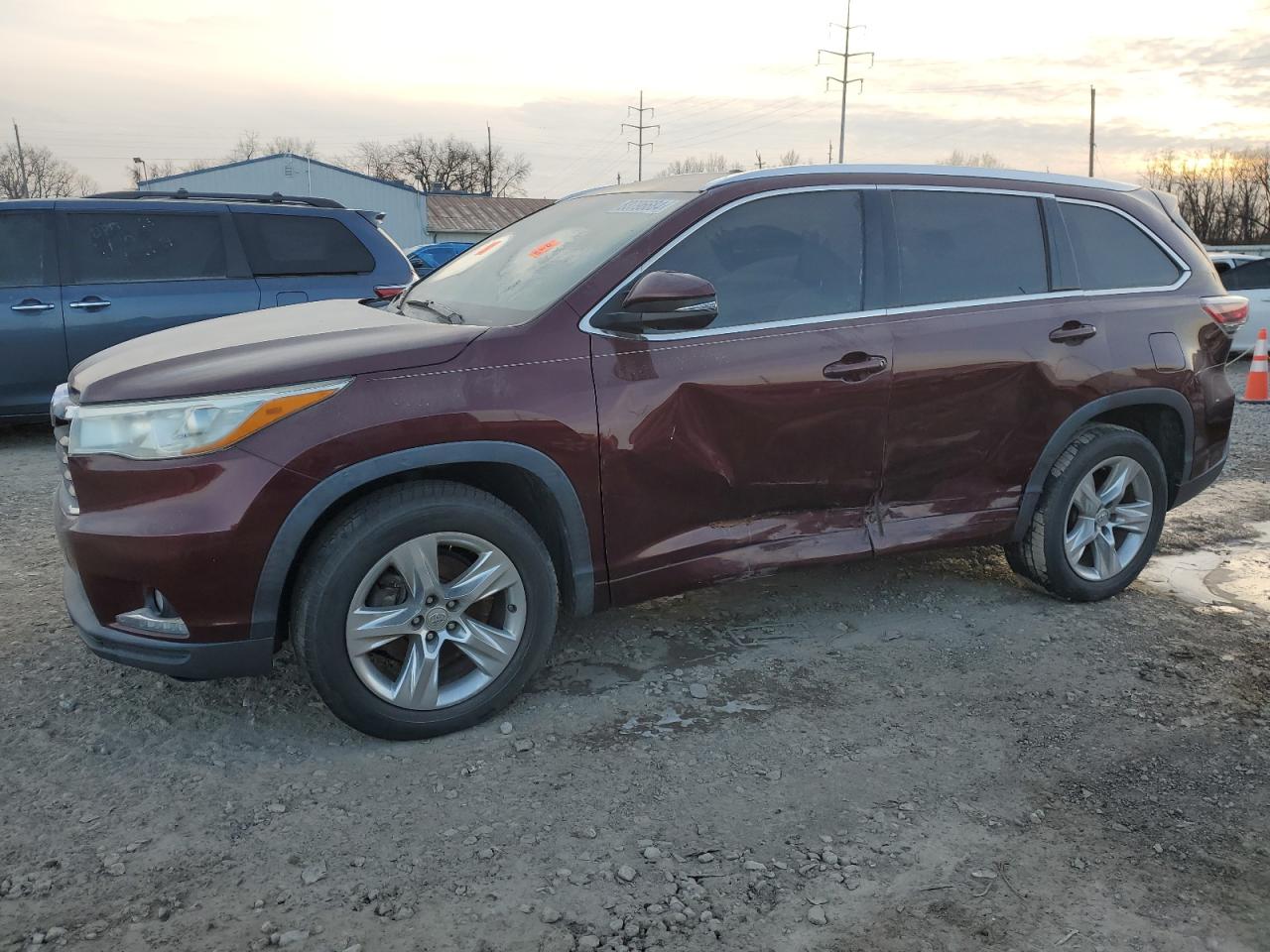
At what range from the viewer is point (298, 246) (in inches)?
316

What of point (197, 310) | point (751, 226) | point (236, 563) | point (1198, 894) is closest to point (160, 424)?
point (236, 563)

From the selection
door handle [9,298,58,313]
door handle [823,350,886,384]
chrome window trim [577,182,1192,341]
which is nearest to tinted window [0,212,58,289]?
door handle [9,298,58,313]

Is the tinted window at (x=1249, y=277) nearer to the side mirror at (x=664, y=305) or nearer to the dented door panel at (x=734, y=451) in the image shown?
the dented door panel at (x=734, y=451)

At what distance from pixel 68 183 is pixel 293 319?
347 feet

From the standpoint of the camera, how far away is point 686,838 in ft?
9.20

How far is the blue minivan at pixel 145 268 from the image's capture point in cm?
736

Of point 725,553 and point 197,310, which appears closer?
point 725,553

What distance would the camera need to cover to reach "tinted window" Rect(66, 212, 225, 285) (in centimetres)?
752

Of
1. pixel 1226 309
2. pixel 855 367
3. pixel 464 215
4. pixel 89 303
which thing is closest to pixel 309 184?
pixel 464 215

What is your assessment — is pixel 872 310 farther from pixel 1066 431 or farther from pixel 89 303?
pixel 89 303

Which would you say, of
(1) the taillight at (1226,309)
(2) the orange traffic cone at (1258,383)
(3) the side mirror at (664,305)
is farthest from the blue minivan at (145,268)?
(2) the orange traffic cone at (1258,383)

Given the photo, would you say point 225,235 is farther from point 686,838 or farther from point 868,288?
point 686,838

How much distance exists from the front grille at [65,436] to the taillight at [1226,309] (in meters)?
A: 4.61

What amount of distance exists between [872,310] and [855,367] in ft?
0.85
